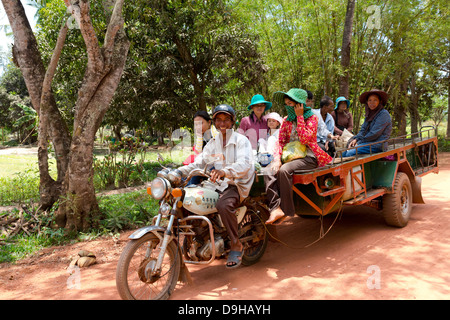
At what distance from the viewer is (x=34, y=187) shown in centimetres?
930

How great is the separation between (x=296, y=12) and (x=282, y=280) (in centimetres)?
976

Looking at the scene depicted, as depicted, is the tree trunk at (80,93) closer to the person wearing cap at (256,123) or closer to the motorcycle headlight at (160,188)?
the person wearing cap at (256,123)

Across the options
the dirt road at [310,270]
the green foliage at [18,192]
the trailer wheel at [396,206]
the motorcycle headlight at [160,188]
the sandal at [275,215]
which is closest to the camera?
the motorcycle headlight at [160,188]

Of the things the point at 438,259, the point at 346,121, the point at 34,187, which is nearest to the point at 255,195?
the point at 438,259

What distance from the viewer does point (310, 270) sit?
397 centimetres

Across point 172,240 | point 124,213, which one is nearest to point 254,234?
point 172,240

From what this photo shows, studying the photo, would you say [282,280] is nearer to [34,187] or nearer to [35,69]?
[35,69]

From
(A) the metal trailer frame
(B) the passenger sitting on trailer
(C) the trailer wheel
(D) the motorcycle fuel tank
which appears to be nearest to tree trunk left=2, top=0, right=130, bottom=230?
(D) the motorcycle fuel tank

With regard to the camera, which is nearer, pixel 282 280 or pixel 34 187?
pixel 282 280

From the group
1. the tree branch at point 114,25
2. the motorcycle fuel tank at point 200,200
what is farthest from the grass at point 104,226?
the tree branch at point 114,25

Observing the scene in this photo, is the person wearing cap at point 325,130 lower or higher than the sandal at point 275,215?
higher

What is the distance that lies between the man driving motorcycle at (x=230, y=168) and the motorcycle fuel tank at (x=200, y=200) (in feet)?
0.28

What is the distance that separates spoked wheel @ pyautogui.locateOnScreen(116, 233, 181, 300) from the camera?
9.96 ft

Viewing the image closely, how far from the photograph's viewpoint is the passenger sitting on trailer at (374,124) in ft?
17.7
